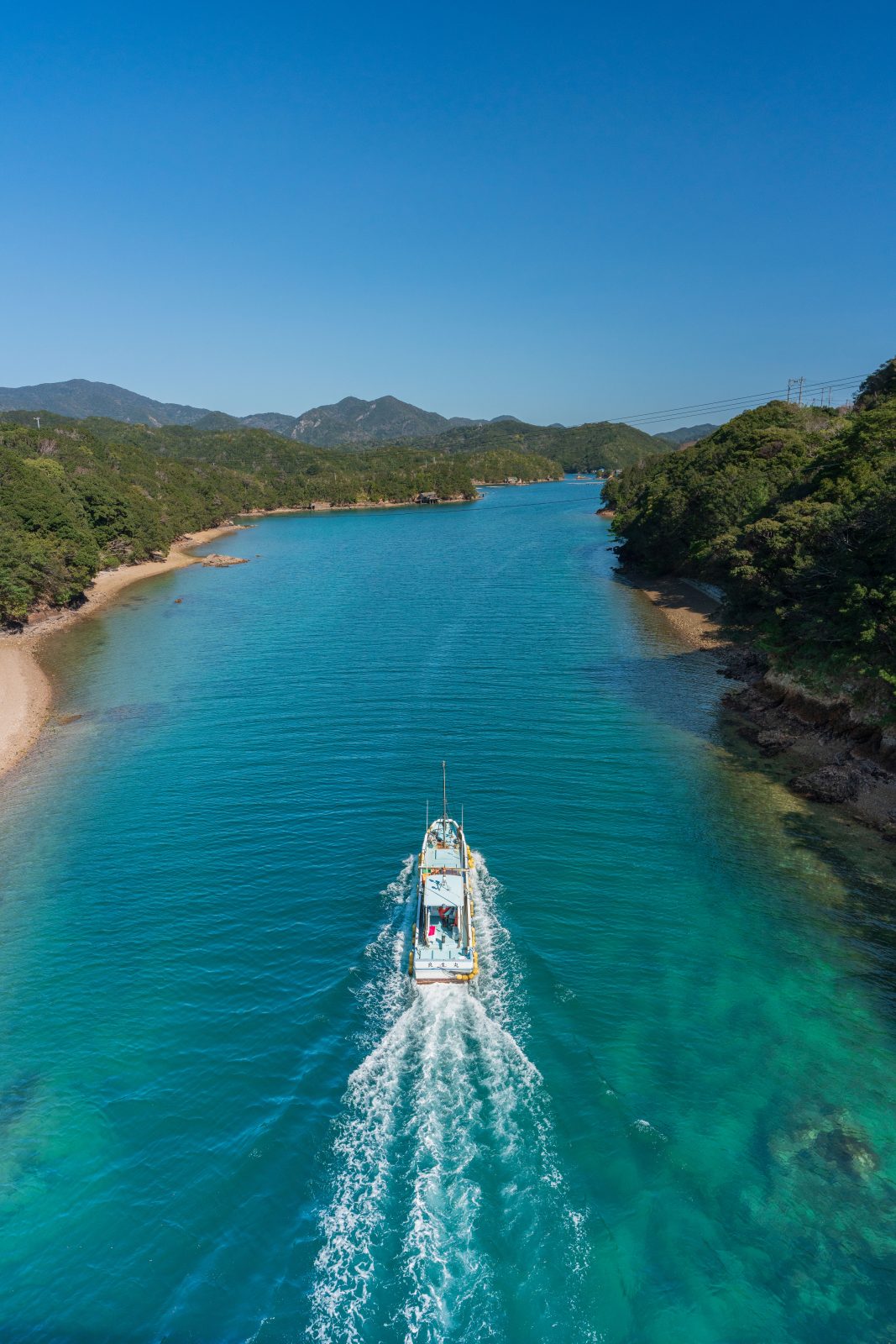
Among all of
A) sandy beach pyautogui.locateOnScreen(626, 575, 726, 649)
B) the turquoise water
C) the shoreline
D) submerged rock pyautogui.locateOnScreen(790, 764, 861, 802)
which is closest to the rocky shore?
submerged rock pyautogui.locateOnScreen(790, 764, 861, 802)

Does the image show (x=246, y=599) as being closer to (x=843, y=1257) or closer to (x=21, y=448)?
(x=21, y=448)

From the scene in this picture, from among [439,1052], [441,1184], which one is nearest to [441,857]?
[439,1052]

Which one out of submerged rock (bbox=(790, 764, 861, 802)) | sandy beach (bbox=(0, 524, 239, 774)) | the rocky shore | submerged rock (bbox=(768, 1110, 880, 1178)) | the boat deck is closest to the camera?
submerged rock (bbox=(768, 1110, 880, 1178))

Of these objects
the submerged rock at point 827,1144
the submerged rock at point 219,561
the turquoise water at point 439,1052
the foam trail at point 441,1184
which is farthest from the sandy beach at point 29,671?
the submerged rock at point 827,1144

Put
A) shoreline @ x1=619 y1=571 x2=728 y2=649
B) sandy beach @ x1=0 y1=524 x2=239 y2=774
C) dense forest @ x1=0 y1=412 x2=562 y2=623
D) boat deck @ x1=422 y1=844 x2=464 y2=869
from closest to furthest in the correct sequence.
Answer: boat deck @ x1=422 y1=844 x2=464 y2=869 < sandy beach @ x1=0 y1=524 x2=239 y2=774 < shoreline @ x1=619 y1=571 x2=728 y2=649 < dense forest @ x1=0 y1=412 x2=562 y2=623

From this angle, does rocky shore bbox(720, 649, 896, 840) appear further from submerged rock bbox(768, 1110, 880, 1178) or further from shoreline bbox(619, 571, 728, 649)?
submerged rock bbox(768, 1110, 880, 1178)

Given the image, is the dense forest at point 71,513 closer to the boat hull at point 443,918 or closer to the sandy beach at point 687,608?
the boat hull at point 443,918
